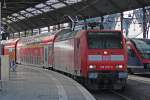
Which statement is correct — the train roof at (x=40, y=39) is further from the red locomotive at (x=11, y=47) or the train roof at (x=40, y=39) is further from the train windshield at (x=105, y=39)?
the train windshield at (x=105, y=39)

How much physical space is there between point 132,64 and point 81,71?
1321 centimetres

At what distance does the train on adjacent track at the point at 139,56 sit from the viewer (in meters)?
34.8

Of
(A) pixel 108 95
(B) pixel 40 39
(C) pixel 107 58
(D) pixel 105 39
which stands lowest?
(A) pixel 108 95

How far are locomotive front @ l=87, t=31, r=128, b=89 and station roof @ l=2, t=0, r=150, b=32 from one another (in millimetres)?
18539

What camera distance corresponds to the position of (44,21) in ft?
216

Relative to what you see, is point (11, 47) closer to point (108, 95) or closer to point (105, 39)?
point (105, 39)

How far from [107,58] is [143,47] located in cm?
1340

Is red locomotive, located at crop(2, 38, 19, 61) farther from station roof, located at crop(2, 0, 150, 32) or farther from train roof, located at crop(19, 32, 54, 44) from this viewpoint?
train roof, located at crop(19, 32, 54, 44)

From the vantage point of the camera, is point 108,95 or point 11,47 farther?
point 11,47

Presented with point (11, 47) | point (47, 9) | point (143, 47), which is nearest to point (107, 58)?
point (143, 47)

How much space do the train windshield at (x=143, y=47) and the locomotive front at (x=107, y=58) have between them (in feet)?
40.7

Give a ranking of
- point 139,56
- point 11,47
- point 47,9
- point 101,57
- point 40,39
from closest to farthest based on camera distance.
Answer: point 101,57
point 139,56
point 40,39
point 47,9
point 11,47

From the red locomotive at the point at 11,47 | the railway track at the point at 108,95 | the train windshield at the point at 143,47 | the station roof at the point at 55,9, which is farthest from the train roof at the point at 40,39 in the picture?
the railway track at the point at 108,95

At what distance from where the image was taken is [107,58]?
22703mm
